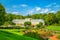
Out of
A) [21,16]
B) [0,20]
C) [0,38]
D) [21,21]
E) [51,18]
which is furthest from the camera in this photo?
[21,16]

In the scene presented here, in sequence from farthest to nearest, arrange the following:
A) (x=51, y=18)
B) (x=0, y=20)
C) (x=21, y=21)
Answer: (x=21, y=21), (x=51, y=18), (x=0, y=20)

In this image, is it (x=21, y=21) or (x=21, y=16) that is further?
(x=21, y=16)

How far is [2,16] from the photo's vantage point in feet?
188

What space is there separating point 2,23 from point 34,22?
19557 mm

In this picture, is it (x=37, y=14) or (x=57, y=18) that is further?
(x=37, y=14)

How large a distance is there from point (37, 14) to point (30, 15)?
3994 mm

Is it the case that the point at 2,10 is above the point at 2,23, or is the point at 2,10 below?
above

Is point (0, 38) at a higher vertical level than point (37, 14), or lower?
lower

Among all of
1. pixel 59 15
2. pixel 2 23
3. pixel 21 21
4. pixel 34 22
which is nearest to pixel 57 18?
pixel 59 15

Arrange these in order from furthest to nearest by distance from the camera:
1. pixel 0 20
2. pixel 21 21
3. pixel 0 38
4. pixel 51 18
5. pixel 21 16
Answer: pixel 21 16 → pixel 21 21 → pixel 51 18 → pixel 0 20 → pixel 0 38

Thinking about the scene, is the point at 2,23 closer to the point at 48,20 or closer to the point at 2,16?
the point at 2,16

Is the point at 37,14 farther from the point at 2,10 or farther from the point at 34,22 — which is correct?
the point at 2,10

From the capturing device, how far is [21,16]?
10556 cm

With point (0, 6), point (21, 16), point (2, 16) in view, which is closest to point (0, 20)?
point (2, 16)
